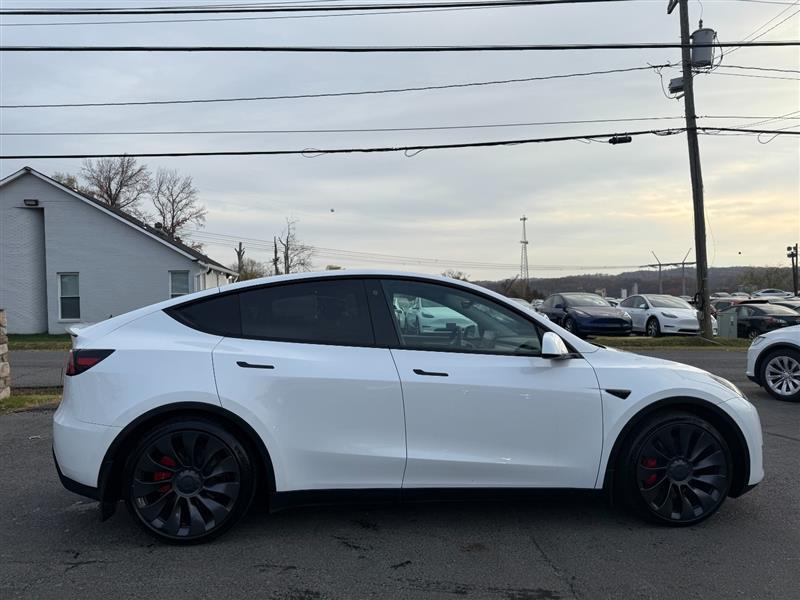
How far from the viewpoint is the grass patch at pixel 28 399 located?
807 centimetres

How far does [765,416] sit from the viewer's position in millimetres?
7551

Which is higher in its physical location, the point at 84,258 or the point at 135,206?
the point at 135,206

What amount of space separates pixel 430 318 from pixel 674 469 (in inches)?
71.4

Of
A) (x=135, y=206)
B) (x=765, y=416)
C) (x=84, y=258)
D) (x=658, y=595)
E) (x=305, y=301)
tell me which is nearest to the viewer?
(x=658, y=595)

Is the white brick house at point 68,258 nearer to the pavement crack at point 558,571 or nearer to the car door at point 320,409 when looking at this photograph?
the car door at point 320,409

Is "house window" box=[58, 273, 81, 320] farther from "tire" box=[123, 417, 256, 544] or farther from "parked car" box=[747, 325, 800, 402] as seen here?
"parked car" box=[747, 325, 800, 402]

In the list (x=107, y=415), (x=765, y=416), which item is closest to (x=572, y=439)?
(x=107, y=415)

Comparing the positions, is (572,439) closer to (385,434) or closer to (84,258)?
(385,434)

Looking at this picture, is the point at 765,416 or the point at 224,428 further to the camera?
the point at 765,416

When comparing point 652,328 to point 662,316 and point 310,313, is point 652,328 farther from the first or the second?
point 310,313

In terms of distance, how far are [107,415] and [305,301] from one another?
52.8 inches

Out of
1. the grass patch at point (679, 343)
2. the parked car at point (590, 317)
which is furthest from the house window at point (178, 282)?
the grass patch at point (679, 343)

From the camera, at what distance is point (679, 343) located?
1823 cm

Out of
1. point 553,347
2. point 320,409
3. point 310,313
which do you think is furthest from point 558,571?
point 310,313
